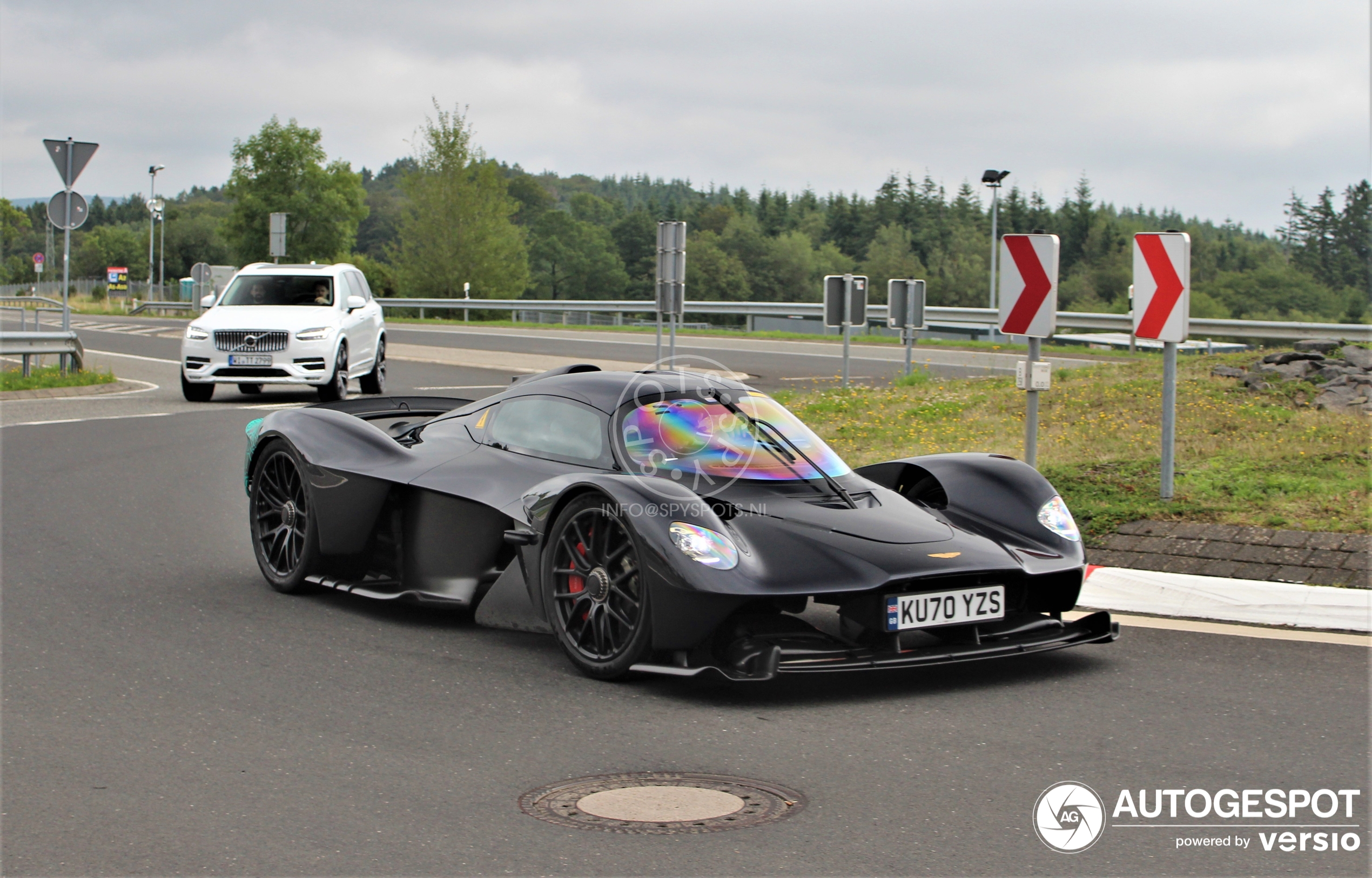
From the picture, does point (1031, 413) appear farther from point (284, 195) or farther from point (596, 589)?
point (284, 195)

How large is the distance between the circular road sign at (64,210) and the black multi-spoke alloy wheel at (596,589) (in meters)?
16.5

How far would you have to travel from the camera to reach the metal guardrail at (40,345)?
63.4 ft

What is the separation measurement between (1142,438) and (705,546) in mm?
7625

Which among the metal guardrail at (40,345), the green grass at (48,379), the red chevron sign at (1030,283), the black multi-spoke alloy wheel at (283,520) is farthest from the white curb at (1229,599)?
the metal guardrail at (40,345)

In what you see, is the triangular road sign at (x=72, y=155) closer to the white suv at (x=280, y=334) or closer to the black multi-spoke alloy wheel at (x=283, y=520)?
the white suv at (x=280, y=334)

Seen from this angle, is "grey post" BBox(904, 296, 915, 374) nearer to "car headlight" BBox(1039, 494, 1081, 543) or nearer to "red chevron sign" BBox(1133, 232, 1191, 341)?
"red chevron sign" BBox(1133, 232, 1191, 341)

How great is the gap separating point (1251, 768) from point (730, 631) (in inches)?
75.7

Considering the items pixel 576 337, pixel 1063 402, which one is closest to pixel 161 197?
pixel 576 337

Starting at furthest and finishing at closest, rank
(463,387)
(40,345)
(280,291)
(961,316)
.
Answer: (961,316) < (463,387) < (40,345) < (280,291)

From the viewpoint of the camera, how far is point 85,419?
1609 centimetres

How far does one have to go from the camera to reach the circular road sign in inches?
780

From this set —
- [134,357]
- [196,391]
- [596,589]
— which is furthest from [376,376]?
[596,589]

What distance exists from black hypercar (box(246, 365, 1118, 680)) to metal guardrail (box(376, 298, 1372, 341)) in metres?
11.7

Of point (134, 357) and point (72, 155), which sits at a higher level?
point (72, 155)
